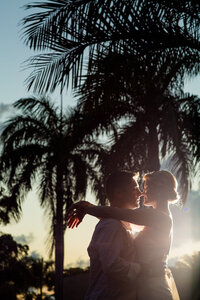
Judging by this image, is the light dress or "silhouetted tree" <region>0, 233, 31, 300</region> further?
"silhouetted tree" <region>0, 233, 31, 300</region>

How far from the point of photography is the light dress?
3.35 meters

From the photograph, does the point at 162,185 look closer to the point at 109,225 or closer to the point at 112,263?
the point at 109,225

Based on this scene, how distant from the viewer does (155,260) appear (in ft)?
11.5

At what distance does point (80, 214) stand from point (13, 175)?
17.2 meters

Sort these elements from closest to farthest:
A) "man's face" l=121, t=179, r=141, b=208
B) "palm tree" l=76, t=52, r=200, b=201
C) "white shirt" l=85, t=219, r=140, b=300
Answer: "white shirt" l=85, t=219, r=140, b=300 → "man's face" l=121, t=179, r=141, b=208 → "palm tree" l=76, t=52, r=200, b=201

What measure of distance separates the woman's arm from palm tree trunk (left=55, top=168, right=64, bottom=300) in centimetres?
1611

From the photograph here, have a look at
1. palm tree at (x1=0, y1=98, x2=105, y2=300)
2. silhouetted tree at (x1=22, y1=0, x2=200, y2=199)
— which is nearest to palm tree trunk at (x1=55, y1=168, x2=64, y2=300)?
palm tree at (x1=0, y1=98, x2=105, y2=300)

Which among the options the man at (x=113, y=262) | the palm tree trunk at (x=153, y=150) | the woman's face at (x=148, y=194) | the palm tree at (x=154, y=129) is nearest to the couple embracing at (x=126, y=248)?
the man at (x=113, y=262)

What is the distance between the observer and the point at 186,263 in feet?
43.4

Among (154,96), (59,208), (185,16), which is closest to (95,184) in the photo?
(59,208)

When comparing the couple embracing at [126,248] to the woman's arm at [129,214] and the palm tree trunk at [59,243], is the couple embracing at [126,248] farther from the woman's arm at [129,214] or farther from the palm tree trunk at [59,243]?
the palm tree trunk at [59,243]

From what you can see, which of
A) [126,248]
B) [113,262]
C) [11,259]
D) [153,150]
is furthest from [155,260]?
[11,259]

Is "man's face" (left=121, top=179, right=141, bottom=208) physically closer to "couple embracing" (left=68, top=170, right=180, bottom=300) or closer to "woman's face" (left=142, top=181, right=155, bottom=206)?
"couple embracing" (left=68, top=170, right=180, bottom=300)

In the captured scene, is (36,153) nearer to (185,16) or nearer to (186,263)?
(186,263)
